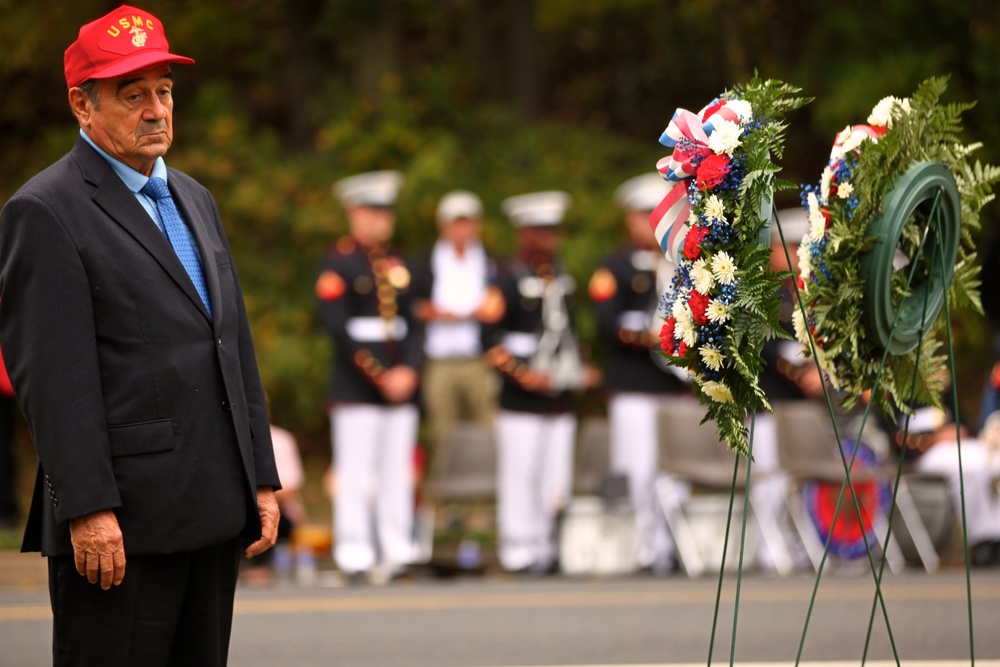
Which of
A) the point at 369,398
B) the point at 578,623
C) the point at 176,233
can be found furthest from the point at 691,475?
the point at 176,233

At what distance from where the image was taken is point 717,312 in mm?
4430

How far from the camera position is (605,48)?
68.5ft

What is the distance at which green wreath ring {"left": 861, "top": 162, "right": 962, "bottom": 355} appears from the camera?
15.4ft

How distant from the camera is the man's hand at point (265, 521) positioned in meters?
4.23

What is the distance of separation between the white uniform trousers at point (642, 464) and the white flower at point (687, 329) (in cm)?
625

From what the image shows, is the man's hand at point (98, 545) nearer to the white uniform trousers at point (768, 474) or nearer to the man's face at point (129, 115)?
the man's face at point (129, 115)

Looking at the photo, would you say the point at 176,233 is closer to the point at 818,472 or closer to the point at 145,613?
the point at 145,613

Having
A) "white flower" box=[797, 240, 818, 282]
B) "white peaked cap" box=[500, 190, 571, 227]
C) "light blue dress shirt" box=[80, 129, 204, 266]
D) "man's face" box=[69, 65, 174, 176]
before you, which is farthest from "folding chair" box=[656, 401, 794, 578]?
"man's face" box=[69, 65, 174, 176]

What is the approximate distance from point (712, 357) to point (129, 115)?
1.74 m

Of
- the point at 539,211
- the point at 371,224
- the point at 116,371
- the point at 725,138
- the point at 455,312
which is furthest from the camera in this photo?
the point at 455,312

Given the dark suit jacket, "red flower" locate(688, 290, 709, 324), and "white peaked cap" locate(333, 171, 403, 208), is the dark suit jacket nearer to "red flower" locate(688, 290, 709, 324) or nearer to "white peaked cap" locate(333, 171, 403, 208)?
"red flower" locate(688, 290, 709, 324)

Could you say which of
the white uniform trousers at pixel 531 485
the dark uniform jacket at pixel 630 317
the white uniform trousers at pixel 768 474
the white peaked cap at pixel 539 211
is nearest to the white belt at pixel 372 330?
the white uniform trousers at pixel 531 485

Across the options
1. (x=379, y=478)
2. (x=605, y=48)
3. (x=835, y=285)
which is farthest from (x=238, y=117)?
(x=835, y=285)

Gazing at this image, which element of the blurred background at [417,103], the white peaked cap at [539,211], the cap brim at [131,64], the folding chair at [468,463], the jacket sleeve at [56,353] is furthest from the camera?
the blurred background at [417,103]
